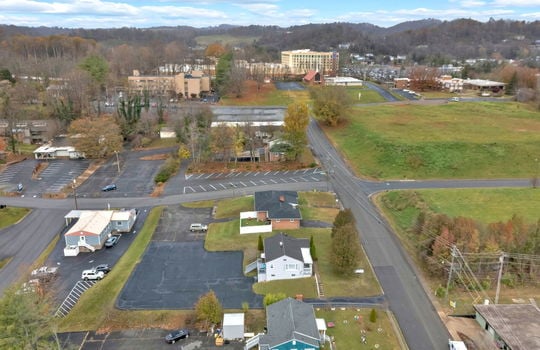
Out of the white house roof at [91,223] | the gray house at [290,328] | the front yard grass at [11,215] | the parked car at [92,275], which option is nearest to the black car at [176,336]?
the gray house at [290,328]

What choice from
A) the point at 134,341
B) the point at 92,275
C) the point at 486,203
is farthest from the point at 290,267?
the point at 486,203

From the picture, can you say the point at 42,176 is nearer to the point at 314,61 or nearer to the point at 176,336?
the point at 176,336

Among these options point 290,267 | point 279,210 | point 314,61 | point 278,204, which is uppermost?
point 314,61

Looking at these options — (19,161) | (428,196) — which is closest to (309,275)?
(428,196)

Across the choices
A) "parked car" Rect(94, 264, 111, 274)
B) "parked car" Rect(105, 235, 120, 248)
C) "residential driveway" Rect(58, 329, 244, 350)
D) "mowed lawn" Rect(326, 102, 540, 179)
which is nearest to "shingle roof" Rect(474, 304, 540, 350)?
"residential driveway" Rect(58, 329, 244, 350)

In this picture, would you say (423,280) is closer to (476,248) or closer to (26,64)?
(476,248)

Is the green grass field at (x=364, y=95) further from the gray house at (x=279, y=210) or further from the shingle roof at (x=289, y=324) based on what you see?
the shingle roof at (x=289, y=324)
